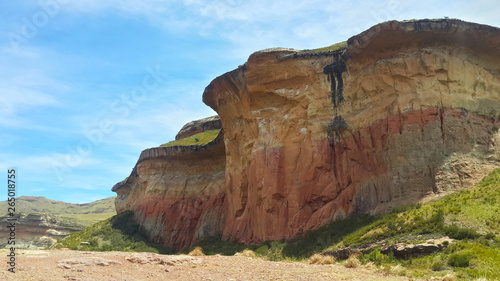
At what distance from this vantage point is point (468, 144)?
86.9ft

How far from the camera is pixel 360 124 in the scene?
29766mm

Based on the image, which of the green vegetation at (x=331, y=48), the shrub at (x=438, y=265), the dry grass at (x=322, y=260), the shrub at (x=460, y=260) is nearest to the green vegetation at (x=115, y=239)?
the green vegetation at (x=331, y=48)

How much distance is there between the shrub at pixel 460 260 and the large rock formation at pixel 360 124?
26.2ft

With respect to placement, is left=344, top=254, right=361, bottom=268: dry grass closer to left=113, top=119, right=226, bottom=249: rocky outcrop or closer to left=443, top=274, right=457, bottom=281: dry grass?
left=443, top=274, right=457, bottom=281: dry grass

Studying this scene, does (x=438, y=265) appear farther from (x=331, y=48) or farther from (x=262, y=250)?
(x=331, y=48)

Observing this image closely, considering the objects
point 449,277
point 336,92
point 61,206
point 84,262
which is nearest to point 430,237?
point 449,277

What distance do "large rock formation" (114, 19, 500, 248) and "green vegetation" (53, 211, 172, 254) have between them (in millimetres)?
10378

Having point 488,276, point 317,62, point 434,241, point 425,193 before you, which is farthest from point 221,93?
point 488,276

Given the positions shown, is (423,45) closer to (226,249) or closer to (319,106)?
(319,106)

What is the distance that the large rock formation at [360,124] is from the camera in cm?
2645

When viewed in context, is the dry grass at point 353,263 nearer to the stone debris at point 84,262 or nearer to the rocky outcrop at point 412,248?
the rocky outcrop at point 412,248

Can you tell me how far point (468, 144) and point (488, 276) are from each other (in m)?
13.3

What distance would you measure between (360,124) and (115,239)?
27565 millimetres

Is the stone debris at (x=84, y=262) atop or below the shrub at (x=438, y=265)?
atop
